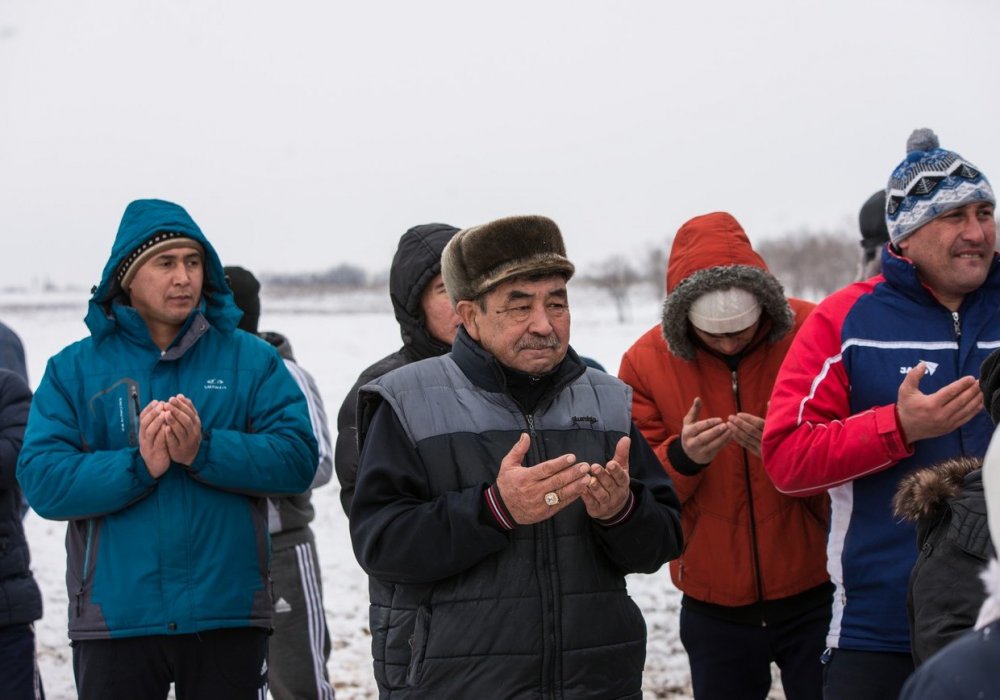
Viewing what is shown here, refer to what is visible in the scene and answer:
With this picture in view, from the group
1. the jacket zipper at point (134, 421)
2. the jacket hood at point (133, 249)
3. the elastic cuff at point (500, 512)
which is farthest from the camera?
the jacket hood at point (133, 249)

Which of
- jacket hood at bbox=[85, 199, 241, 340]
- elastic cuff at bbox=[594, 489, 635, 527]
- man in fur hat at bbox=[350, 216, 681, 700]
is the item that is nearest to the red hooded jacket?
man in fur hat at bbox=[350, 216, 681, 700]

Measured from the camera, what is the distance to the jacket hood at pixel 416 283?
12.5 ft

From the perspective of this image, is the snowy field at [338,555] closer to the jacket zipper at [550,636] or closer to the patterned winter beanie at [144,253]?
the patterned winter beanie at [144,253]

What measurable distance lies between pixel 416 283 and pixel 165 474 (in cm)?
106

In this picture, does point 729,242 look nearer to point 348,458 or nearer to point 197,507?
point 348,458

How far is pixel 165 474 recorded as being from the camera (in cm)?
346

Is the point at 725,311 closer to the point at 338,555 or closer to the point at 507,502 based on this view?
the point at 507,502

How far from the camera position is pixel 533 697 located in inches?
101

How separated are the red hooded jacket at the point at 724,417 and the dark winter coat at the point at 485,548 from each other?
3.17 feet

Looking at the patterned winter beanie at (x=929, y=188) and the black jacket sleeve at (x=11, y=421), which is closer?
the patterned winter beanie at (x=929, y=188)

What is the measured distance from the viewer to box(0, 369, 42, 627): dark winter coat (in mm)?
3922

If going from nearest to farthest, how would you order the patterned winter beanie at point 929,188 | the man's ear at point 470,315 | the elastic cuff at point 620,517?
1. the elastic cuff at point 620,517
2. the man's ear at point 470,315
3. the patterned winter beanie at point 929,188

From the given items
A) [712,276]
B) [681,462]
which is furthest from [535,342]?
[712,276]

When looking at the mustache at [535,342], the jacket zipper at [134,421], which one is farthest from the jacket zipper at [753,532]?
the jacket zipper at [134,421]
